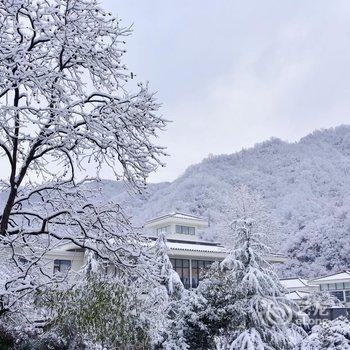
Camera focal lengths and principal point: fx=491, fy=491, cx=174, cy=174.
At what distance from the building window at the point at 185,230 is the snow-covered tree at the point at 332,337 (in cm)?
2760

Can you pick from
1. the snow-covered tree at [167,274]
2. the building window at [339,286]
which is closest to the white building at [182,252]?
the snow-covered tree at [167,274]

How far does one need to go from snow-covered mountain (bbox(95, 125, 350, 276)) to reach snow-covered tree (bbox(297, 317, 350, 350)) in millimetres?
54991

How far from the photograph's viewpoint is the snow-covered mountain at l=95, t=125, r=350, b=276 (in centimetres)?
Result: 7369

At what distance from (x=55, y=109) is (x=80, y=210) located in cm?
207

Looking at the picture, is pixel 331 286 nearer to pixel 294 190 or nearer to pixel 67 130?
pixel 67 130

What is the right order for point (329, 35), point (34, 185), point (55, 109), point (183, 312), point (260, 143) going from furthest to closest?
point (260, 143) → point (329, 35) → point (183, 312) → point (34, 185) → point (55, 109)

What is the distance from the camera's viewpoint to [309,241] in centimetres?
7519

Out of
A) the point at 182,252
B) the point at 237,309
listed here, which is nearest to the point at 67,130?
the point at 237,309

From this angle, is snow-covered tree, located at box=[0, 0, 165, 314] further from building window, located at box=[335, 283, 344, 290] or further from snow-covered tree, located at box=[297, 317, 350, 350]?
building window, located at box=[335, 283, 344, 290]

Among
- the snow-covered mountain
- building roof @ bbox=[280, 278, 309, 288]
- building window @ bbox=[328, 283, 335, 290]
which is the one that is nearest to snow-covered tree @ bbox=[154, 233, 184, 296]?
building window @ bbox=[328, 283, 335, 290]

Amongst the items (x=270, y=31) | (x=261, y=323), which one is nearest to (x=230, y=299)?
(x=261, y=323)

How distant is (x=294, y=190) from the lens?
3984 inches

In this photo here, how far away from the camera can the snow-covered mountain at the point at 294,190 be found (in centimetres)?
7369

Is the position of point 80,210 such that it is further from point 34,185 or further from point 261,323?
point 261,323
